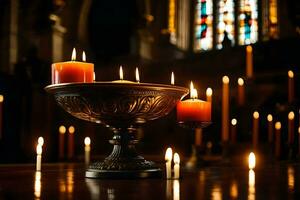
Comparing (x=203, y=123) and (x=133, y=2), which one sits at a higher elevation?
(x=133, y=2)

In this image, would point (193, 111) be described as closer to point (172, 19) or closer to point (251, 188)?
point (251, 188)

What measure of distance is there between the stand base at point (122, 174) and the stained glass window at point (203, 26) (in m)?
8.66

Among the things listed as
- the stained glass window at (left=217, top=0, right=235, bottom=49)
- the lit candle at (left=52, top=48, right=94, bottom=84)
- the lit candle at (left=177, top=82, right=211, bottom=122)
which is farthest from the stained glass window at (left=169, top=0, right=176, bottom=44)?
the lit candle at (left=52, top=48, right=94, bottom=84)

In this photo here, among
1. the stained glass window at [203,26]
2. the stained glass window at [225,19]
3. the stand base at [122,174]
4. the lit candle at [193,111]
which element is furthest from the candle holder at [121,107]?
the stained glass window at [203,26]

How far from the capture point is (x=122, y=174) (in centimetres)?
180

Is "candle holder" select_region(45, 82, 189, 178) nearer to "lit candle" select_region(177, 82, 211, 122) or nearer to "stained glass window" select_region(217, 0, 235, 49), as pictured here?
"lit candle" select_region(177, 82, 211, 122)

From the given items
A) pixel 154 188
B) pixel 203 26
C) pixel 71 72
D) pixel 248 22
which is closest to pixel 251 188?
pixel 154 188

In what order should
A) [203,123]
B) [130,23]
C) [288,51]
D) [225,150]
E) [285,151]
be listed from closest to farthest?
[203,123] < [225,150] < [285,151] < [288,51] < [130,23]

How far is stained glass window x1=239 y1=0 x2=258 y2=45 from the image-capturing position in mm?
9688

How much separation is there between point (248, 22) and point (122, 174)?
8331 millimetres

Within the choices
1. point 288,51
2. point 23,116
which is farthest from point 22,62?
point 288,51

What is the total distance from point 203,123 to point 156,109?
0.88 ft

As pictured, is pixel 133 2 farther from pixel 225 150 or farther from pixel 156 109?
pixel 156 109

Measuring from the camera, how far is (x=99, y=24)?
984 centimetres
